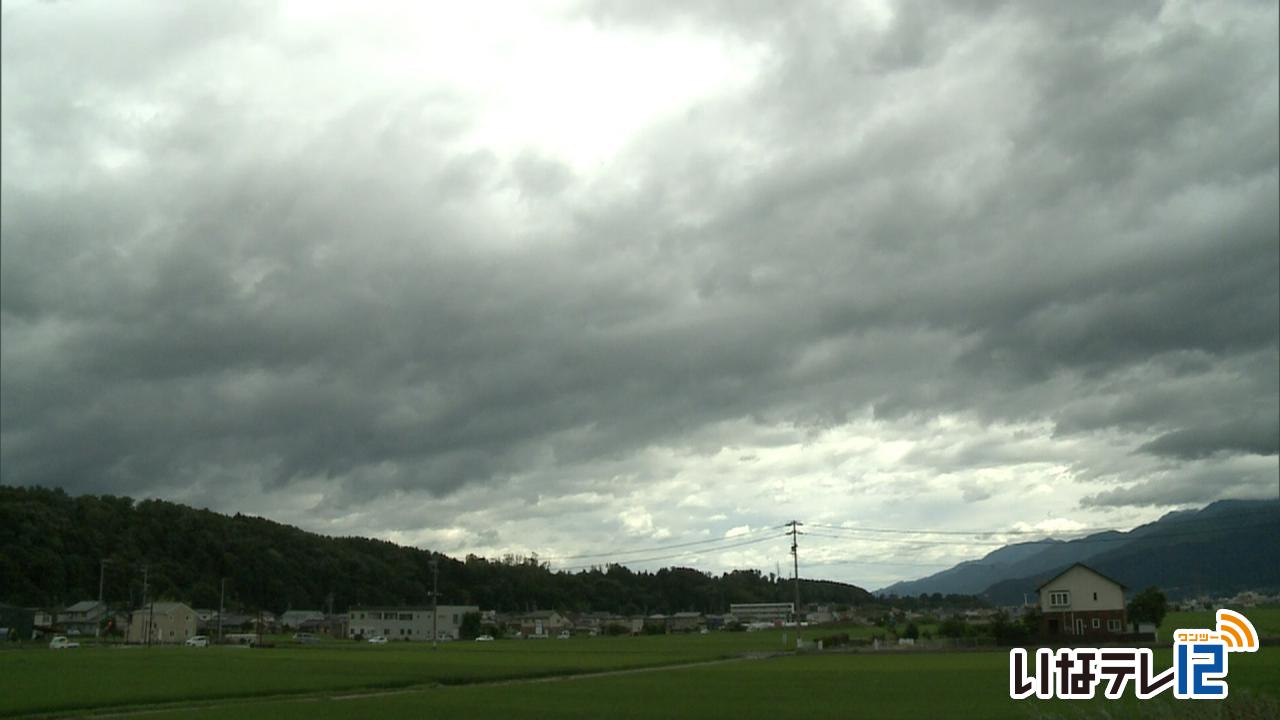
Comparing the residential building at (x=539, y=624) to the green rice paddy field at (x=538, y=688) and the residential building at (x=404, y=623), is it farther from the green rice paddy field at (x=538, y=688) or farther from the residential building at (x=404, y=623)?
the green rice paddy field at (x=538, y=688)

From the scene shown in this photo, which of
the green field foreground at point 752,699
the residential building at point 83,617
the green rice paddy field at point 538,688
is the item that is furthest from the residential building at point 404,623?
the green field foreground at point 752,699

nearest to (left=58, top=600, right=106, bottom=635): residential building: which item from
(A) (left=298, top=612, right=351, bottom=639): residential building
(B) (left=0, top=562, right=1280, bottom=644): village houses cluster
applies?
(B) (left=0, top=562, right=1280, bottom=644): village houses cluster

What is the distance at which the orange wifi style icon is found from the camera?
22.1m

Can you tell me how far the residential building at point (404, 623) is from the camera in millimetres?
157875

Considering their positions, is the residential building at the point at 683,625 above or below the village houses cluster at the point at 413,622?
below

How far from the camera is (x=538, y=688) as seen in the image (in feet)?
160

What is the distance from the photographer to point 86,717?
35.1 m

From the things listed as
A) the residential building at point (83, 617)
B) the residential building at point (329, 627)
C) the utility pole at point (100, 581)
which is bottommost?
the residential building at point (329, 627)

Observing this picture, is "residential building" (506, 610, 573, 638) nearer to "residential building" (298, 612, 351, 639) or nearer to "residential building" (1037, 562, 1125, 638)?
"residential building" (298, 612, 351, 639)

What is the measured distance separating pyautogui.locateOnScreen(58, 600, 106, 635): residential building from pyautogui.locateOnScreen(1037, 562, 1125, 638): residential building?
132 metres

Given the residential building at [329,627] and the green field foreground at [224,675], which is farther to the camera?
the residential building at [329,627]

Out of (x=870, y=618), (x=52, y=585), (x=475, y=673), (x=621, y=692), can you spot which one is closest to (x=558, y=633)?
(x=870, y=618)

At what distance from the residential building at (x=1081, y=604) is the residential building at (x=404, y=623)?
92.9m

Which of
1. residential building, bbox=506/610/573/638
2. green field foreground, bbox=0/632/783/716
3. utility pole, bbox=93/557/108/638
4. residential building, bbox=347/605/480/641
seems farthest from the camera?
residential building, bbox=506/610/573/638
